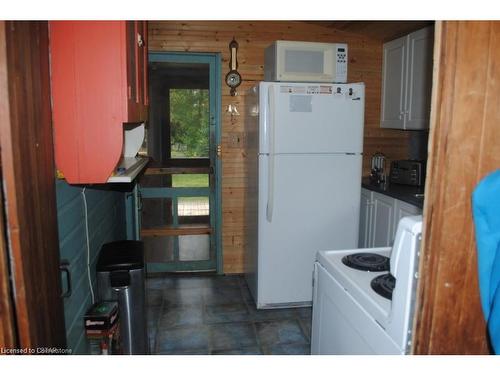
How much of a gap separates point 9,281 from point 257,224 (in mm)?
2279

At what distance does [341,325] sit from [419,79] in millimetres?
2423

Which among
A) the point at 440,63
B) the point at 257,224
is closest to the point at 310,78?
the point at 257,224

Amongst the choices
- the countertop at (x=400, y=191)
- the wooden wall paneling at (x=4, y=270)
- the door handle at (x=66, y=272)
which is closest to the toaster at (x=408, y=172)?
the countertop at (x=400, y=191)

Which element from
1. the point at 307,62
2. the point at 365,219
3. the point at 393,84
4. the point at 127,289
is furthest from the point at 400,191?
the point at 127,289

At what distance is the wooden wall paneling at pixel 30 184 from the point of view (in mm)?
1028

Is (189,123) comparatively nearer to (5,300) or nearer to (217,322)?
(217,322)

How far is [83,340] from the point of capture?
6.87 ft

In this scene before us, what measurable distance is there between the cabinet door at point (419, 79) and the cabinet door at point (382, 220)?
0.66m

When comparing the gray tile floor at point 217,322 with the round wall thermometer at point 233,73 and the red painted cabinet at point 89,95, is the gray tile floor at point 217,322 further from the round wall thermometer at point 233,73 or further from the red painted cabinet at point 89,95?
the round wall thermometer at point 233,73

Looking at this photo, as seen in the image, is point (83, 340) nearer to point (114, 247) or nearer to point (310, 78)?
point (114, 247)

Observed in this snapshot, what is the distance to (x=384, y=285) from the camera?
4.73ft

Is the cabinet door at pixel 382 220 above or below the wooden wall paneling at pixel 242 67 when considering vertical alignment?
below

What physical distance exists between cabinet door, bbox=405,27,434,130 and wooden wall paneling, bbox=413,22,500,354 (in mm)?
2380

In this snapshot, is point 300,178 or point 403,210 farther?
point 300,178
